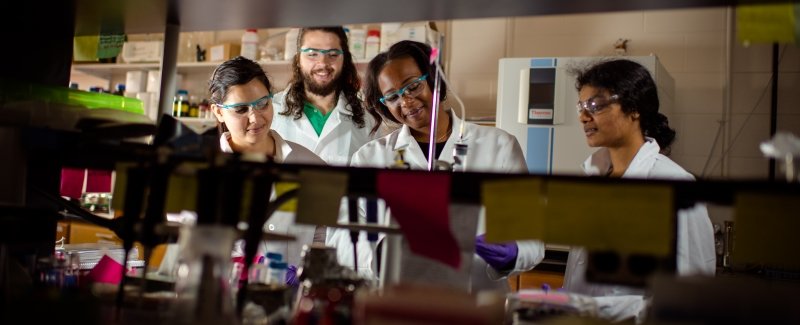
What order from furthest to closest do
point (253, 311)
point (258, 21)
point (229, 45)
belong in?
point (229, 45), point (258, 21), point (253, 311)

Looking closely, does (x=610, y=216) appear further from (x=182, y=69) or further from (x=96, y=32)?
(x=182, y=69)

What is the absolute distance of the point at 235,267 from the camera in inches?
42.9

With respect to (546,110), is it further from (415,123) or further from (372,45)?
(415,123)

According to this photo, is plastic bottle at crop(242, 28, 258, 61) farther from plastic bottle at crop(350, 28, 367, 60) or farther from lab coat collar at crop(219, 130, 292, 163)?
lab coat collar at crop(219, 130, 292, 163)

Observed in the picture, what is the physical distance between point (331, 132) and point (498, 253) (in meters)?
1.33

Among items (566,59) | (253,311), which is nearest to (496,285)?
(253,311)

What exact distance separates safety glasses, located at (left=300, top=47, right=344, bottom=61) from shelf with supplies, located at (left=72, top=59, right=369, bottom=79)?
1.37 metres

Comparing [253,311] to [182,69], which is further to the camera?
[182,69]

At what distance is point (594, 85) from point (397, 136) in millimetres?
725

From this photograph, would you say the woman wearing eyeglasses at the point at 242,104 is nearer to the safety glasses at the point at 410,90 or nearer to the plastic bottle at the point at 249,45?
the safety glasses at the point at 410,90

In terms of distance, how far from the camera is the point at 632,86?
2260 millimetres

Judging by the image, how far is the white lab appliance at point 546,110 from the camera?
11.4 feet

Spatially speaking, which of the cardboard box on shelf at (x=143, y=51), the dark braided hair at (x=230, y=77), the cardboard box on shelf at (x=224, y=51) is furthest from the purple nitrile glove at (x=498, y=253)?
the cardboard box on shelf at (x=143, y=51)

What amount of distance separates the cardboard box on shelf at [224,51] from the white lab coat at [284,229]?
208 cm
